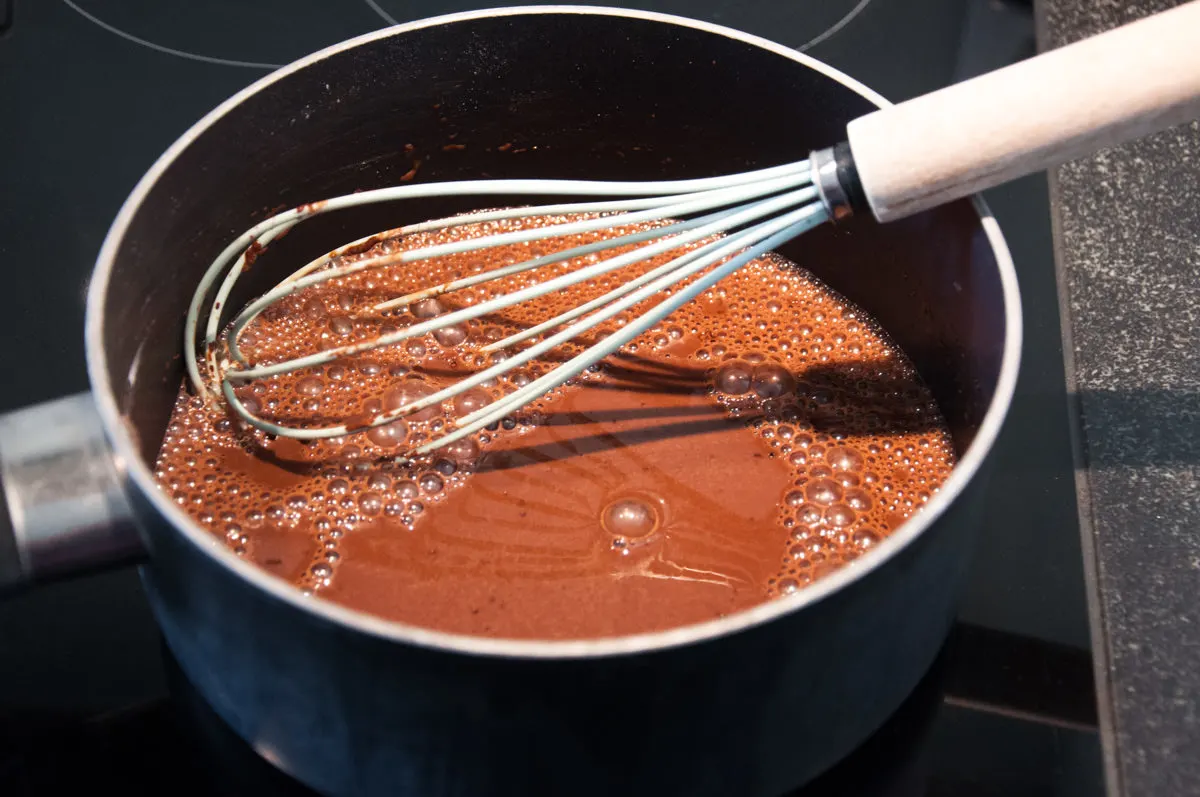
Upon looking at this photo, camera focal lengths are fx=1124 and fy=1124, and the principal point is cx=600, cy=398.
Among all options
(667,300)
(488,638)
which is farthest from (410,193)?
(488,638)

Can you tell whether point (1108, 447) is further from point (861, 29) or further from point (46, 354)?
point (46, 354)

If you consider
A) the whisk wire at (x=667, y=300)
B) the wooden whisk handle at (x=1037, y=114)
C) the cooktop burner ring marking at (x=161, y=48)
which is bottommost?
the cooktop burner ring marking at (x=161, y=48)

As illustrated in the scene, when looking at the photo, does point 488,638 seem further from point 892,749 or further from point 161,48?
point 161,48

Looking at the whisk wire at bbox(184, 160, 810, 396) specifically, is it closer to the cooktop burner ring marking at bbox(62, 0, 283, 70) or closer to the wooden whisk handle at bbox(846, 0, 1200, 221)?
the wooden whisk handle at bbox(846, 0, 1200, 221)

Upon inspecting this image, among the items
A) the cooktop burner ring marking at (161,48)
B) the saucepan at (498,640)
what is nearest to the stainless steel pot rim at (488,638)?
the saucepan at (498,640)

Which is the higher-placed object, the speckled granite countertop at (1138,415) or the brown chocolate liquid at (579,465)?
the speckled granite countertop at (1138,415)

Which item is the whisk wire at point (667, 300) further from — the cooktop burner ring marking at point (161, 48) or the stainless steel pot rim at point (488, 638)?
the cooktop burner ring marking at point (161, 48)
